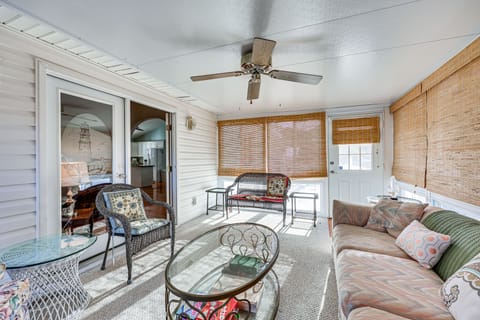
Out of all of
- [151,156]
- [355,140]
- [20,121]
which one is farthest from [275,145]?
[20,121]

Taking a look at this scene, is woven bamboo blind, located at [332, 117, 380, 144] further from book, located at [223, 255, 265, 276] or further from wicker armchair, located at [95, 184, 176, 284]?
wicker armchair, located at [95, 184, 176, 284]

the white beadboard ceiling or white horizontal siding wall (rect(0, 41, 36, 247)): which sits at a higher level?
the white beadboard ceiling

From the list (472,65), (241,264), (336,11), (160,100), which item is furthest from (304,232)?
(160,100)

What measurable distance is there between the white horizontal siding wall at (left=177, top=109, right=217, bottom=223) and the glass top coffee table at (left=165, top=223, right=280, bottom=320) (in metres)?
1.88

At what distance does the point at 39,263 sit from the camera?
1.40 m

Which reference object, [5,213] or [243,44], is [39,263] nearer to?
[5,213]

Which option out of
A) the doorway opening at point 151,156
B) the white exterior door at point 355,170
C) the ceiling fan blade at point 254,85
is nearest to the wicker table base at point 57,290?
the ceiling fan blade at point 254,85

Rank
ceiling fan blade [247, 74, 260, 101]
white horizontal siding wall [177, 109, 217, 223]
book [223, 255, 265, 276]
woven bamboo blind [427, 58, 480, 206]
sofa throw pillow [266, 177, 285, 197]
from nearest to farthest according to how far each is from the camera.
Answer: book [223, 255, 265, 276], woven bamboo blind [427, 58, 480, 206], ceiling fan blade [247, 74, 260, 101], white horizontal siding wall [177, 109, 217, 223], sofa throw pillow [266, 177, 285, 197]

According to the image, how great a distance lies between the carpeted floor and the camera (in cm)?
167

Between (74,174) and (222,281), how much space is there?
1998mm

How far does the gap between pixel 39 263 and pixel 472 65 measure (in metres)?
3.94

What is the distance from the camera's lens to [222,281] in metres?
1.67

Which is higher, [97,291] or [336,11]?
[336,11]

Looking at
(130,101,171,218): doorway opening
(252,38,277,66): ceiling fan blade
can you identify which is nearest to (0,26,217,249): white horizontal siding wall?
(252,38,277,66): ceiling fan blade
